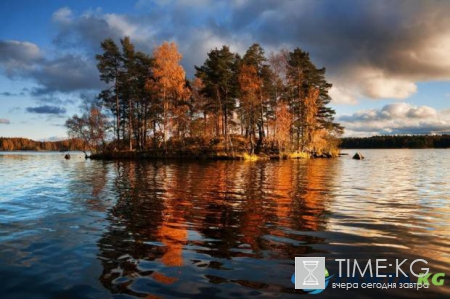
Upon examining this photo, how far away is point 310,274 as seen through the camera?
634 cm

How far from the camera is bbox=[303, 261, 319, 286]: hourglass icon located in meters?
5.96

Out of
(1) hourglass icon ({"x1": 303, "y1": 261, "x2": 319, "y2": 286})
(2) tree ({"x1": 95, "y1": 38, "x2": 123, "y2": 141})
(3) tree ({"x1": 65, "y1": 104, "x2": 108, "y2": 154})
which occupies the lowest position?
(1) hourglass icon ({"x1": 303, "y1": 261, "x2": 319, "y2": 286})

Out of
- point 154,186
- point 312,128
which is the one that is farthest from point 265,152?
point 154,186

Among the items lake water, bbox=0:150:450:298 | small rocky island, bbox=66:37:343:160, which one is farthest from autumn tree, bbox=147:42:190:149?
lake water, bbox=0:150:450:298

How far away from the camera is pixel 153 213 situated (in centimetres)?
1245

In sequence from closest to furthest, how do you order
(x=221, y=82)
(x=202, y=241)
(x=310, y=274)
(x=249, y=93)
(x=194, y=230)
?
(x=310, y=274)
(x=202, y=241)
(x=194, y=230)
(x=249, y=93)
(x=221, y=82)

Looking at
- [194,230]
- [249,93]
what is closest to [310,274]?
[194,230]

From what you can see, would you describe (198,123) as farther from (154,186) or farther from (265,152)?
(154,186)

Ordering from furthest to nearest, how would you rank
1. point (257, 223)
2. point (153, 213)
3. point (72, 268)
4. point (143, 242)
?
1. point (153, 213)
2. point (257, 223)
3. point (143, 242)
4. point (72, 268)

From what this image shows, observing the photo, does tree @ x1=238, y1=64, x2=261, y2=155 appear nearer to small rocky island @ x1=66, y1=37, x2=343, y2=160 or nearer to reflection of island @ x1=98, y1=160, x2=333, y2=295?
small rocky island @ x1=66, y1=37, x2=343, y2=160

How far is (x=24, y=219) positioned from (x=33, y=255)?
16.1 feet

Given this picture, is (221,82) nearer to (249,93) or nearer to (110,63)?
(249,93)

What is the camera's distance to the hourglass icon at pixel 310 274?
19.5ft

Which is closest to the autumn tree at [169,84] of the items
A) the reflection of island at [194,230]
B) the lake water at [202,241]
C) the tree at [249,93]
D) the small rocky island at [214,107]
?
the small rocky island at [214,107]
